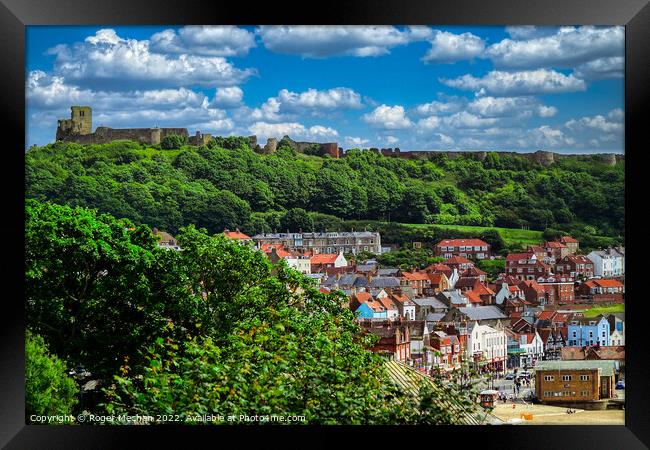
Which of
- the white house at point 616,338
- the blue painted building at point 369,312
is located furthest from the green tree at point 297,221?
the white house at point 616,338

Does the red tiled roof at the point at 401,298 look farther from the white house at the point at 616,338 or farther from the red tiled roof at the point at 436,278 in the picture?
the white house at the point at 616,338

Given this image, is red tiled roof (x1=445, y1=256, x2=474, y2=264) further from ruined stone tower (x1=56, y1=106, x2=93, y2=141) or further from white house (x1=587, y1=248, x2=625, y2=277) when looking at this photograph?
ruined stone tower (x1=56, y1=106, x2=93, y2=141)

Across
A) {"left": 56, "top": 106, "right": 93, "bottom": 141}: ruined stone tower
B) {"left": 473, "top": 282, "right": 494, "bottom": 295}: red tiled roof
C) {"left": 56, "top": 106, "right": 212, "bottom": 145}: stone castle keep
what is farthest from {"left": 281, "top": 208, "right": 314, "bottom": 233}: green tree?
{"left": 56, "top": 106, "right": 93, "bottom": 141}: ruined stone tower

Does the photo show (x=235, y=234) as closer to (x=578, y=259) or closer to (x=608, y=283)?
(x=578, y=259)
